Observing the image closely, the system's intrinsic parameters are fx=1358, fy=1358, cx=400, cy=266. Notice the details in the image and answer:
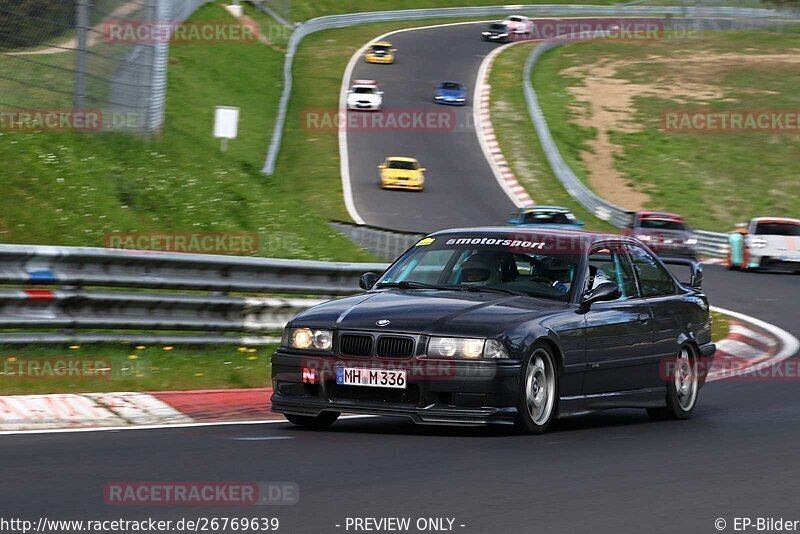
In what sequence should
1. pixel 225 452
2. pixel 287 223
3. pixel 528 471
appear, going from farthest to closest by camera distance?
pixel 287 223 → pixel 225 452 → pixel 528 471

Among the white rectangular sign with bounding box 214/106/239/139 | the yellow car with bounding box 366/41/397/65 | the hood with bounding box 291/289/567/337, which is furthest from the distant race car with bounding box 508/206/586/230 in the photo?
the yellow car with bounding box 366/41/397/65

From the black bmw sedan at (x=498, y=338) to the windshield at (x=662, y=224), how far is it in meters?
21.7

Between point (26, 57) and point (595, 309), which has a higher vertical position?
point (26, 57)

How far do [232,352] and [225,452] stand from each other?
418cm

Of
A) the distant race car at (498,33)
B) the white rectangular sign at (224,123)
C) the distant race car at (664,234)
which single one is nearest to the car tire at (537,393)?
the white rectangular sign at (224,123)

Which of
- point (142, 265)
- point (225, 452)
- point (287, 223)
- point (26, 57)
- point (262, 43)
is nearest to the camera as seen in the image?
point (225, 452)

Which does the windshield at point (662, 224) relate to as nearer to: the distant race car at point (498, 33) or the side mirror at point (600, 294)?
the side mirror at point (600, 294)

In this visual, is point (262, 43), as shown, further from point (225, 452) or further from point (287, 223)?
point (225, 452)

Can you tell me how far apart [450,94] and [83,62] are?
39.3m

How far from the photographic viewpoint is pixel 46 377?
33.1ft

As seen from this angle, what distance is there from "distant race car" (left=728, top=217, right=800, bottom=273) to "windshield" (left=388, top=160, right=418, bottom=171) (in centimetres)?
1385

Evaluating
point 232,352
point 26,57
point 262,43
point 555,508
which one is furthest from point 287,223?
point 262,43

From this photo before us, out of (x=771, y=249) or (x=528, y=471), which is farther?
(x=771, y=249)

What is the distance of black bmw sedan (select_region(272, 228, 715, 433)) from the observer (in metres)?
8.33
